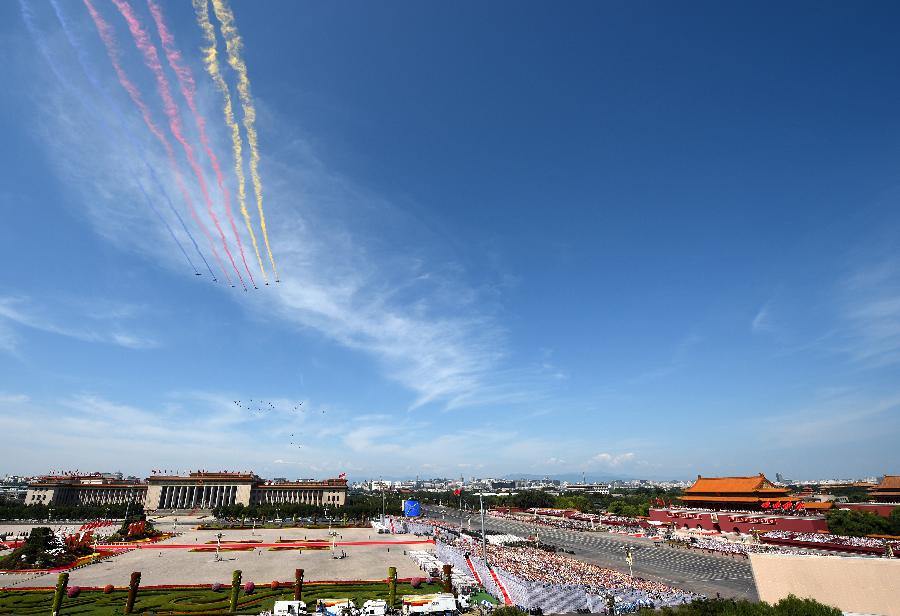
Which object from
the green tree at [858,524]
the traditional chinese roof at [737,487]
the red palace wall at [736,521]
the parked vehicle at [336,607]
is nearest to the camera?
the parked vehicle at [336,607]

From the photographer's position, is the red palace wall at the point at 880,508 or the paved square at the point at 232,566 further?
the red palace wall at the point at 880,508

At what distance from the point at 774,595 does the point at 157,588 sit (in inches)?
1807

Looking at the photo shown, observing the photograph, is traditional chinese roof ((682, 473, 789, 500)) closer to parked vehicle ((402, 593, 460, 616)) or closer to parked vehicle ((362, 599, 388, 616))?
parked vehicle ((402, 593, 460, 616))

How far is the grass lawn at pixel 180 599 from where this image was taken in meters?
34.4

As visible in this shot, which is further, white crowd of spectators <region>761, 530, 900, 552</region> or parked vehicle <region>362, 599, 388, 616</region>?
white crowd of spectators <region>761, 530, 900, 552</region>

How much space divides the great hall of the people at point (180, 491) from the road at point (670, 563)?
81971 millimetres

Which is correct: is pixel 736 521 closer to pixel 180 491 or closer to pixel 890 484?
pixel 890 484

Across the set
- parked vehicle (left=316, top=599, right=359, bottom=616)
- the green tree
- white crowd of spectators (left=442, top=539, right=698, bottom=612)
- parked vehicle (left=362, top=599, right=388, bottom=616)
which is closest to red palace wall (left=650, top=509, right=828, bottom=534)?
the green tree

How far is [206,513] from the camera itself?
131m

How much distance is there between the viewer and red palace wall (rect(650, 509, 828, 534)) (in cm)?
6869

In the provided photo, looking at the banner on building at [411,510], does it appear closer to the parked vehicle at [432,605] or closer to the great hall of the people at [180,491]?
the great hall of the people at [180,491]

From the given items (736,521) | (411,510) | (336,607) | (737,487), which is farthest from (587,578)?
(411,510)

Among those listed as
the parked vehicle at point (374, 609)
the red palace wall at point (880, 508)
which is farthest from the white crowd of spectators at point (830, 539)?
the parked vehicle at point (374, 609)

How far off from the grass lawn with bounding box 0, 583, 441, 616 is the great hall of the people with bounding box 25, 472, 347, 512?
333 feet
